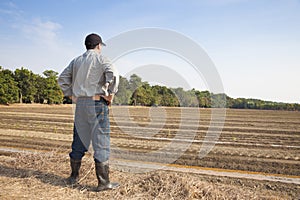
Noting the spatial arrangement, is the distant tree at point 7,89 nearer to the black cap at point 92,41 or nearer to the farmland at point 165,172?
the farmland at point 165,172

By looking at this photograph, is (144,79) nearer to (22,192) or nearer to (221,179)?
(221,179)

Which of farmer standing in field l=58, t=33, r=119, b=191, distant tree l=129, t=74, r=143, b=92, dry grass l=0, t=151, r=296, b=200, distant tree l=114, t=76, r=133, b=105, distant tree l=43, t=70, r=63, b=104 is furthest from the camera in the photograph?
distant tree l=43, t=70, r=63, b=104

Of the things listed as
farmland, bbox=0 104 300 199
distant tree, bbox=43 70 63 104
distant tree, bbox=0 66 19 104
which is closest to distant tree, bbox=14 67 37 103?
distant tree, bbox=0 66 19 104

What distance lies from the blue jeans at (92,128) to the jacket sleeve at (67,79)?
0.25m

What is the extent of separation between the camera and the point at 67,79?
3.24 m

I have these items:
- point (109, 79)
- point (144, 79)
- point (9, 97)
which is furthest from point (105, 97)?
point (9, 97)

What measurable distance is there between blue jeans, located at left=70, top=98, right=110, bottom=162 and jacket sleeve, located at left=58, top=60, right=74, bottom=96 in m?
0.25

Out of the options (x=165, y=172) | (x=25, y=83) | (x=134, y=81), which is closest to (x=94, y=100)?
(x=165, y=172)

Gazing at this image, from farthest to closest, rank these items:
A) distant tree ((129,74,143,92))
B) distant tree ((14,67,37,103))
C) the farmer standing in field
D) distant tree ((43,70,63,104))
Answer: distant tree ((43,70,63,104)) < distant tree ((14,67,37,103)) < distant tree ((129,74,143,92)) < the farmer standing in field

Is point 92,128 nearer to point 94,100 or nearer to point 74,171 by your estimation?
point 94,100

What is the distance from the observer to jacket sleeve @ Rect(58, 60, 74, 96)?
10.6ft

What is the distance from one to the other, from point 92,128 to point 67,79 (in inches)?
28.1

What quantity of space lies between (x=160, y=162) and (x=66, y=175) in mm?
2683

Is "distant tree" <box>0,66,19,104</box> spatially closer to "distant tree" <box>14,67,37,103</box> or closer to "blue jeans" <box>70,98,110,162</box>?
"distant tree" <box>14,67,37,103</box>
